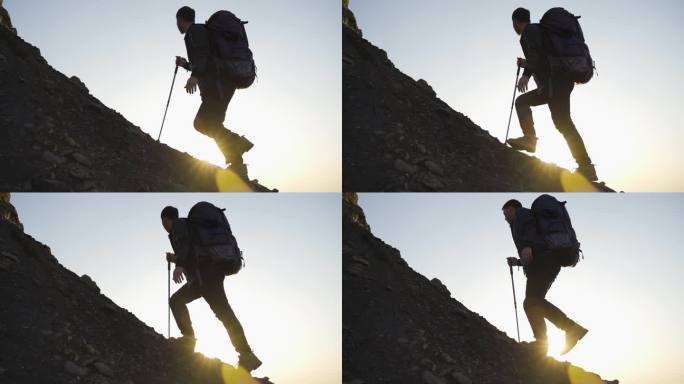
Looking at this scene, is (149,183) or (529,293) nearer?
(529,293)

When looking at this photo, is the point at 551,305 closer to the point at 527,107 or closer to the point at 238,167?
the point at 527,107

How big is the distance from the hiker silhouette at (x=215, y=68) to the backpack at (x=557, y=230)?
509 centimetres

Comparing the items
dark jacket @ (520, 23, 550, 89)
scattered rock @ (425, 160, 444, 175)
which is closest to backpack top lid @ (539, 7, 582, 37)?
dark jacket @ (520, 23, 550, 89)

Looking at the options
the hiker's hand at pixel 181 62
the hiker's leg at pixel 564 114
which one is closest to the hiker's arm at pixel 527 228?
the hiker's leg at pixel 564 114

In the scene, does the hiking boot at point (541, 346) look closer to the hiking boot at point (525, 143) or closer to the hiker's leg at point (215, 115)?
the hiking boot at point (525, 143)

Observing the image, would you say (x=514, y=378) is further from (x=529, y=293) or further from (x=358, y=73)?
(x=358, y=73)

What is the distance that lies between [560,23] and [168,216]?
707cm

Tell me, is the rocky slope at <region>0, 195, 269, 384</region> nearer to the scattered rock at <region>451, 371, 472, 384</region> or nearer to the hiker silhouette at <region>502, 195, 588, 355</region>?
the scattered rock at <region>451, 371, 472, 384</region>

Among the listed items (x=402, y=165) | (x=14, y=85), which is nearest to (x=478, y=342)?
(x=402, y=165)

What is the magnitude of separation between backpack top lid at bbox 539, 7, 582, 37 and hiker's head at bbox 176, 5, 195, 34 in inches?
228

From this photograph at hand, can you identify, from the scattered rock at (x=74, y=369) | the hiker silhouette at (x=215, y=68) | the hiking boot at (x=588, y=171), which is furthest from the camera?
the hiking boot at (x=588, y=171)

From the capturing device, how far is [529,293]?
14.6 m

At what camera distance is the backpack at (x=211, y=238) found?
14188 mm

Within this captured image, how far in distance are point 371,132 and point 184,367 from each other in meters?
5.57
